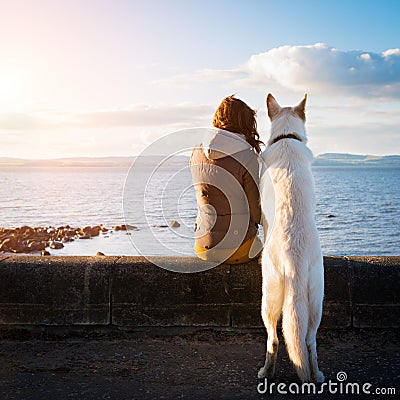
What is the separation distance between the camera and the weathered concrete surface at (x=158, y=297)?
5.54 metres

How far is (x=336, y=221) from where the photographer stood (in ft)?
93.7

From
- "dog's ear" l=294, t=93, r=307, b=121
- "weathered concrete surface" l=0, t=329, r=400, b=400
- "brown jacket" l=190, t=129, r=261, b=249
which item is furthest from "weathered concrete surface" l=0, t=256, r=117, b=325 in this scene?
"dog's ear" l=294, t=93, r=307, b=121

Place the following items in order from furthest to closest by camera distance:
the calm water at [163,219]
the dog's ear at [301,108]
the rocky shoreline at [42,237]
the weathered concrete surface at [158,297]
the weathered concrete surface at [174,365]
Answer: the rocky shoreline at [42,237]
the calm water at [163,219]
the weathered concrete surface at [158,297]
the dog's ear at [301,108]
the weathered concrete surface at [174,365]

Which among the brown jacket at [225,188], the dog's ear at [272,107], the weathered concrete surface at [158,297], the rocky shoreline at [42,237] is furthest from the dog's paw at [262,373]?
the rocky shoreline at [42,237]

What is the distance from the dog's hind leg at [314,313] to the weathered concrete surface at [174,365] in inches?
7.9

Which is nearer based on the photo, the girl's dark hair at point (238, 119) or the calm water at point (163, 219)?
the girl's dark hair at point (238, 119)

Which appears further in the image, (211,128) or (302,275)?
(211,128)

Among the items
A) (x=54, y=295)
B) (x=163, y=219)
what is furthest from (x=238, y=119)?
(x=163, y=219)

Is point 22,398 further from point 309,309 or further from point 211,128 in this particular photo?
point 211,128

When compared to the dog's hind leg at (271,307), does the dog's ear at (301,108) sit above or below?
above

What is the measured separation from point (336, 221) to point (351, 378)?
24.6 m

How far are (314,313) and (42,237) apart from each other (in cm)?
1731

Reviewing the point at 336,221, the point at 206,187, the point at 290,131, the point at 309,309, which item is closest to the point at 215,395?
the point at 309,309

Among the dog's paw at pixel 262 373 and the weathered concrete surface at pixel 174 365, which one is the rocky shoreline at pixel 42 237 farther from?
the dog's paw at pixel 262 373
